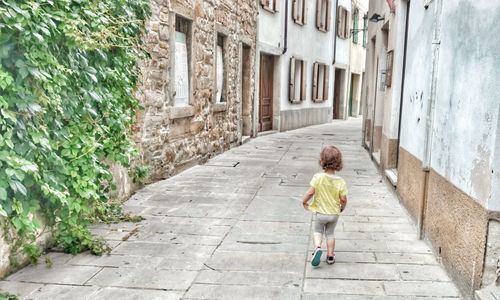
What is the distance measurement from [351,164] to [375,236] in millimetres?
4822

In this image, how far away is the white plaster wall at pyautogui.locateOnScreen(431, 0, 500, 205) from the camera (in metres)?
3.05

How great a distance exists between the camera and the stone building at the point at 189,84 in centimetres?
682

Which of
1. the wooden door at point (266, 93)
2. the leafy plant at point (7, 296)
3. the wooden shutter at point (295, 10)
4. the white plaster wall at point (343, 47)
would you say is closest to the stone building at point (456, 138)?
the leafy plant at point (7, 296)

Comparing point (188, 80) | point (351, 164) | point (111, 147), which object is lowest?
point (351, 164)

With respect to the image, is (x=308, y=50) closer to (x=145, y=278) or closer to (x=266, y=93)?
(x=266, y=93)

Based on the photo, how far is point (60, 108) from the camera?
3785 millimetres

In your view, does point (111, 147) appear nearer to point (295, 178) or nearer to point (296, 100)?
point (295, 178)

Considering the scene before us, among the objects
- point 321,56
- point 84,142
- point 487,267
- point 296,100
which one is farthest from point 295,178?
point 321,56

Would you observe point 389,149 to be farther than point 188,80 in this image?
No

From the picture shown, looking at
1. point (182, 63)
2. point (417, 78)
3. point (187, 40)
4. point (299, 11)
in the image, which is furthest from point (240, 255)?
point (299, 11)

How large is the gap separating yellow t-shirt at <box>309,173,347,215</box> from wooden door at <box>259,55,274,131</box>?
1095cm

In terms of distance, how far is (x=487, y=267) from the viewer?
3051 mm

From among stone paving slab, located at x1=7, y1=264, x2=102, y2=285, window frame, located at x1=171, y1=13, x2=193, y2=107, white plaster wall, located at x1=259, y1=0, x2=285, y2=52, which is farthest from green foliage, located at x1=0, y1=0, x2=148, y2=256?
white plaster wall, located at x1=259, y1=0, x2=285, y2=52

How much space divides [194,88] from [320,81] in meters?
12.4
